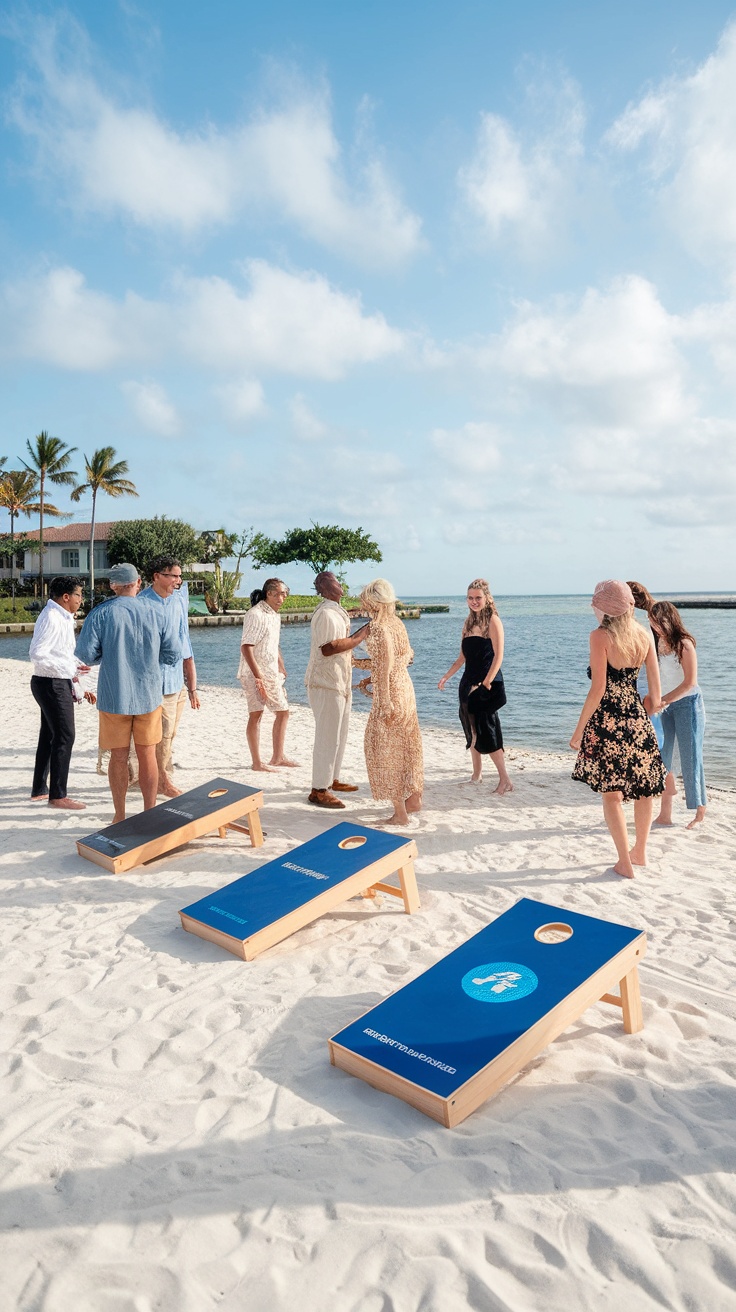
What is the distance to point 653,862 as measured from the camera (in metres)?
5.32

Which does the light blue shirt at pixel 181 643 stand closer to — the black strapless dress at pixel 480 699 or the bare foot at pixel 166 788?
the bare foot at pixel 166 788

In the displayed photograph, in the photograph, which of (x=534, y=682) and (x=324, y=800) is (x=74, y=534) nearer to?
(x=534, y=682)

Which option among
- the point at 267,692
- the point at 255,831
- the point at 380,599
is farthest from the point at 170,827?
the point at 267,692

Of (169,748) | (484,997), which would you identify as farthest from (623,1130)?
(169,748)

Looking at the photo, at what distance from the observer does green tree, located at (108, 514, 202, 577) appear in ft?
190

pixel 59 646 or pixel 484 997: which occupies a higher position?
pixel 59 646

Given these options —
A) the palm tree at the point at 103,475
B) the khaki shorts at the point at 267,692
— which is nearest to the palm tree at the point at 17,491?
the palm tree at the point at 103,475

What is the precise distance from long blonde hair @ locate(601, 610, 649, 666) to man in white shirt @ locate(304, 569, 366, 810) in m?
2.18

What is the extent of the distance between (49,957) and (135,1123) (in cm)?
147

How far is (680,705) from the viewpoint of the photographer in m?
6.15

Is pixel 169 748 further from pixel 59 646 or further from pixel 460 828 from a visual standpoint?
pixel 460 828

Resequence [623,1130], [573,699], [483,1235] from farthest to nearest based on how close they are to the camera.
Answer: [573,699] → [623,1130] → [483,1235]

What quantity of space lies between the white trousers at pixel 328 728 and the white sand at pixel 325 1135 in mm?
2037

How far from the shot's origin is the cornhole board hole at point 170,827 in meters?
5.03
